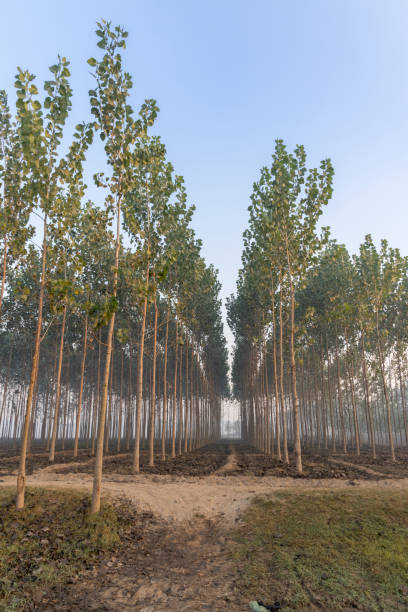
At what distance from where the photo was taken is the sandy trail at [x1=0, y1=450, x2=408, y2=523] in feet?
40.8

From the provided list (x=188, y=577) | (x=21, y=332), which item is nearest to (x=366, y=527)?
(x=188, y=577)

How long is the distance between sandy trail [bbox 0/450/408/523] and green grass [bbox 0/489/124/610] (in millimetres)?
2059

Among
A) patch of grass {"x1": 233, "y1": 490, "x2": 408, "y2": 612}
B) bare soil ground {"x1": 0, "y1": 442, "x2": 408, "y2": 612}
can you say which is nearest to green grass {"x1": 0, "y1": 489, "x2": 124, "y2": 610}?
bare soil ground {"x1": 0, "y1": 442, "x2": 408, "y2": 612}

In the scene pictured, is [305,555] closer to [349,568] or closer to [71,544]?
[349,568]

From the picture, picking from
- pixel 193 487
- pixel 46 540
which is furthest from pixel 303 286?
pixel 46 540

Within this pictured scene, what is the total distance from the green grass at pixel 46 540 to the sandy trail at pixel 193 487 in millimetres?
2059

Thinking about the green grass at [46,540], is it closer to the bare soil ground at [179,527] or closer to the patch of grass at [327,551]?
the bare soil ground at [179,527]

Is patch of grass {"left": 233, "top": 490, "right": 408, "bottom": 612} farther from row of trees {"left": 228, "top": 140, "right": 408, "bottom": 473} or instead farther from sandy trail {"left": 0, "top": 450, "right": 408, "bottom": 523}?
row of trees {"left": 228, "top": 140, "right": 408, "bottom": 473}

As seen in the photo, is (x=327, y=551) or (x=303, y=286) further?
(x=303, y=286)

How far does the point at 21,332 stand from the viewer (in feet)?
119

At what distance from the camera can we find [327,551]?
28.1ft

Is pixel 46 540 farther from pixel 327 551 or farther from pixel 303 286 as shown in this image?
pixel 303 286

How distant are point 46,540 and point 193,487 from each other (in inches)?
322

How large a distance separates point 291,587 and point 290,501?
17.7 ft
